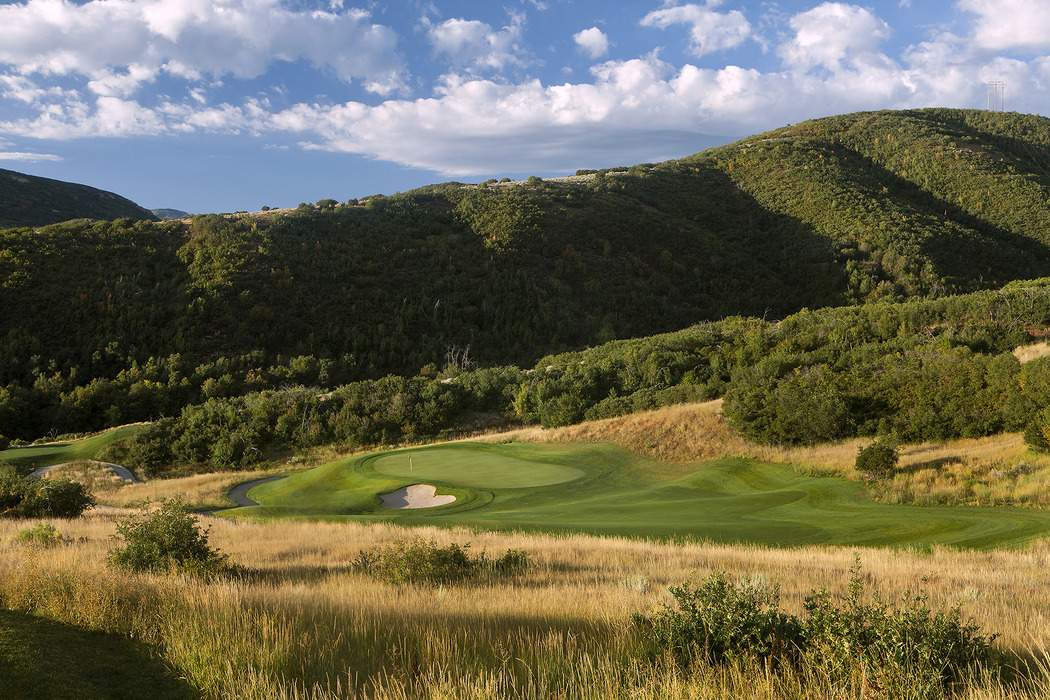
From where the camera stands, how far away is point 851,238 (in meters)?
67.9

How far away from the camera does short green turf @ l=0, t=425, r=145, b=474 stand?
79.9 ft

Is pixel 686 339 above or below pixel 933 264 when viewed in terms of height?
below

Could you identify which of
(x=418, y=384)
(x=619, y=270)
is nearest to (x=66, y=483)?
(x=418, y=384)

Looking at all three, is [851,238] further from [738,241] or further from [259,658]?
[259,658]

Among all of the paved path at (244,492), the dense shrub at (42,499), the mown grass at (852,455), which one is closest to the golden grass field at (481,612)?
the dense shrub at (42,499)

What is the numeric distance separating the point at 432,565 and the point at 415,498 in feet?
32.7

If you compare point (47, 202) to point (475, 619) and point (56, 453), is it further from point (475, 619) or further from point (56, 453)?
point (475, 619)

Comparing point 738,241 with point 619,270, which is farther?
point 738,241

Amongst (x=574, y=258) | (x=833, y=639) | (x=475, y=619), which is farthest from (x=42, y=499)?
(x=574, y=258)

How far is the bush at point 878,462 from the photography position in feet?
52.7

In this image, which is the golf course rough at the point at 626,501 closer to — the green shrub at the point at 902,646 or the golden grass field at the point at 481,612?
the golden grass field at the point at 481,612

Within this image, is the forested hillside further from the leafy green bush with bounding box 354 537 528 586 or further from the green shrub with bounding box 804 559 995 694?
the green shrub with bounding box 804 559 995 694

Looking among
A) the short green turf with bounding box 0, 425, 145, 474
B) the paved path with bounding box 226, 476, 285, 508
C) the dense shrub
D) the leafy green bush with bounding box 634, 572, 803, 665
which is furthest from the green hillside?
the leafy green bush with bounding box 634, 572, 803, 665

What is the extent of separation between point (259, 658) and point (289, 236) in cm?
5838
